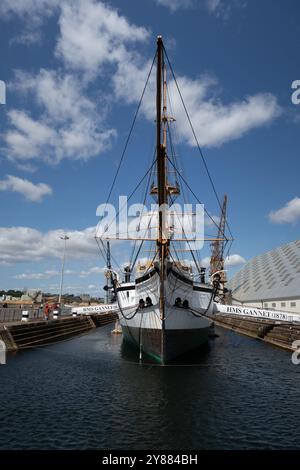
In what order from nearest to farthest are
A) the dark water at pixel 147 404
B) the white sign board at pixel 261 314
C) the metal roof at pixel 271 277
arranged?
the dark water at pixel 147 404 → the white sign board at pixel 261 314 → the metal roof at pixel 271 277

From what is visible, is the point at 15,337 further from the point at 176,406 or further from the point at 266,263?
the point at 266,263

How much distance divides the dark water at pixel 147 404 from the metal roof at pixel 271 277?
3495cm

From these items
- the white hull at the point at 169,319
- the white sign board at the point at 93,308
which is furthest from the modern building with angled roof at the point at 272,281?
the white hull at the point at 169,319

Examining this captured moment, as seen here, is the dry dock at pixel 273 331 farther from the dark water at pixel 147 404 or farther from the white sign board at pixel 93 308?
the white sign board at pixel 93 308

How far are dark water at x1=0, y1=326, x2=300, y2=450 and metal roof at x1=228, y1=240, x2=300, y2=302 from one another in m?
34.9

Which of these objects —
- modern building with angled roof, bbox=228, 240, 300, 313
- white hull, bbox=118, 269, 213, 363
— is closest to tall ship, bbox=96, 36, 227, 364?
white hull, bbox=118, 269, 213, 363

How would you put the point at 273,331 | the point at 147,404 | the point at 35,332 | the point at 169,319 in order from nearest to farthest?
1. the point at 147,404
2. the point at 169,319
3. the point at 35,332
4. the point at 273,331

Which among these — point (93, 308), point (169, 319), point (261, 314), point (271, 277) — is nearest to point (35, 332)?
point (93, 308)

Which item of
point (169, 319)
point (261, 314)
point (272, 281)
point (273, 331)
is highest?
point (272, 281)

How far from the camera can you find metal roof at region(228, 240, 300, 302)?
60381 millimetres

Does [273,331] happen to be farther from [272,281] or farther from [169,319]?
[272,281]

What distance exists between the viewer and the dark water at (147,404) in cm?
1175

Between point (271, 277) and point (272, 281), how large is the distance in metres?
4.04

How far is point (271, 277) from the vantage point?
74.6 meters
